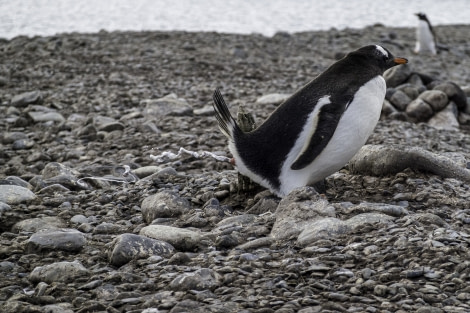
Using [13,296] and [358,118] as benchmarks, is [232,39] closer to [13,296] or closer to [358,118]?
[358,118]

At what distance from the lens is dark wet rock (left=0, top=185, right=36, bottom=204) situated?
4.14m

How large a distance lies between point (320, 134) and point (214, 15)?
1478 cm

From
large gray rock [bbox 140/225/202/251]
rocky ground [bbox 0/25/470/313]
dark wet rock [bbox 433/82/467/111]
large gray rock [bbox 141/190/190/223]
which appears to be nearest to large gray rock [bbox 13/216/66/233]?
rocky ground [bbox 0/25/470/313]

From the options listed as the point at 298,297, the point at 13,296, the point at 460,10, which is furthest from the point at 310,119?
the point at 460,10

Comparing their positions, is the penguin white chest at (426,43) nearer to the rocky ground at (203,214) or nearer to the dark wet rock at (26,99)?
the rocky ground at (203,214)

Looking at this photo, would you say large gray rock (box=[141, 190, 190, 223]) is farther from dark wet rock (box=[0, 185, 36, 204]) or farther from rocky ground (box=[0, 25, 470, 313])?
dark wet rock (box=[0, 185, 36, 204])

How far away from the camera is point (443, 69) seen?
413 inches

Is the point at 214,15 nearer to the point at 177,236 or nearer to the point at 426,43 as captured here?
the point at 426,43

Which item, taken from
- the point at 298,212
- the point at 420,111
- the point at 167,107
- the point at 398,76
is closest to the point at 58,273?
the point at 298,212

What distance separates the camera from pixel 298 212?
3.45 metres

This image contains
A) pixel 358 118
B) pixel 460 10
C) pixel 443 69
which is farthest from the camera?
pixel 460 10

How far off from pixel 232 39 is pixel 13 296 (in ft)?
29.7

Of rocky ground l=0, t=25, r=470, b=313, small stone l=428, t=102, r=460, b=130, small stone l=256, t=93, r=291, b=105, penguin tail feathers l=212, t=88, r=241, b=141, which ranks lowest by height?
small stone l=428, t=102, r=460, b=130

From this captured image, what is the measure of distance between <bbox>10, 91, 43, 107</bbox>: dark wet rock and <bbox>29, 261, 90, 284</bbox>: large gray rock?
15.0ft
